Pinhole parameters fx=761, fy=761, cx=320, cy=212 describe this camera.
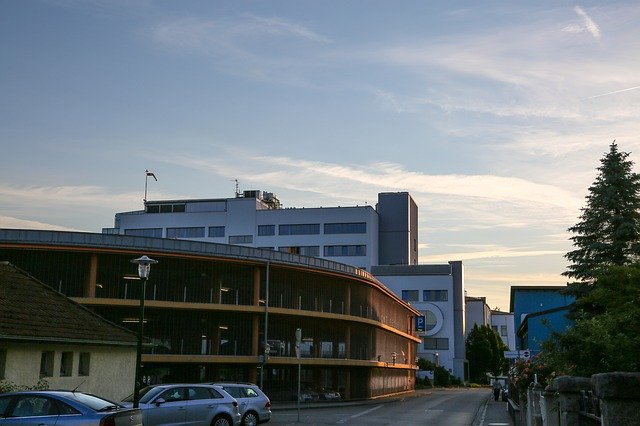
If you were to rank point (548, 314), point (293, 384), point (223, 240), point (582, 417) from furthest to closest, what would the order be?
1. point (223, 240)
2. point (548, 314)
3. point (293, 384)
4. point (582, 417)

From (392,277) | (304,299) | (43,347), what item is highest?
(392,277)

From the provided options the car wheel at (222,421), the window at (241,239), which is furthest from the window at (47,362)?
the window at (241,239)

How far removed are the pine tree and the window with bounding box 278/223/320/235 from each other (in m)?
59.7

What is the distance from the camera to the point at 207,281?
45656mm

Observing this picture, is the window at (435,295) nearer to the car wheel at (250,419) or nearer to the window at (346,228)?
the window at (346,228)

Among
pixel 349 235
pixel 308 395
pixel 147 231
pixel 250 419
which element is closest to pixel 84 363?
pixel 250 419

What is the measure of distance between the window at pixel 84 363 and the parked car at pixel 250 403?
4.50 metres

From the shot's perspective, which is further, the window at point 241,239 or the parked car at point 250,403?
the window at point 241,239

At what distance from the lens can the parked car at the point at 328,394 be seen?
50281mm

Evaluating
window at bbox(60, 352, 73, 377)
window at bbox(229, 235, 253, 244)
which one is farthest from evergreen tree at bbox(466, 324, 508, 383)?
window at bbox(60, 352, 73, 377)

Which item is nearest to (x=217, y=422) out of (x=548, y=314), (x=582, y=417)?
(x=582, y=417)

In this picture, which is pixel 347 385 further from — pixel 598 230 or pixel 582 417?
pixel 582 417

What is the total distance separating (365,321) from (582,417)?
45.1m

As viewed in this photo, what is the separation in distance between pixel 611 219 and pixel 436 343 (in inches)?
2524
